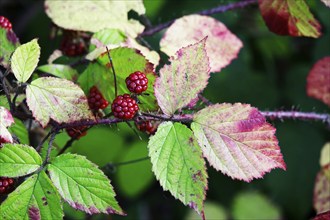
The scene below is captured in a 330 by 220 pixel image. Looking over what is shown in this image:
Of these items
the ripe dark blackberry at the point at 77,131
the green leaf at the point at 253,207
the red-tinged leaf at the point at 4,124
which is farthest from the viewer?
the green leaf at the point at 253,207

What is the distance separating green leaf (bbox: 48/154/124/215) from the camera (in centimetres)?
71

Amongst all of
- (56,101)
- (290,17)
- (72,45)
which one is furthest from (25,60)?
(290,17)

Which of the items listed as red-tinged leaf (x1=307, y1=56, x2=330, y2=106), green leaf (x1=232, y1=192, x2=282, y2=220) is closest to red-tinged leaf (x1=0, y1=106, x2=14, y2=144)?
red-tinged leaf (x1=307, y1=56, x2=330, y2=106)

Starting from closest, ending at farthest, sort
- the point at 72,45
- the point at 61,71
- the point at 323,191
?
the point at 61,71
the point at 72,45
the point at 323,191

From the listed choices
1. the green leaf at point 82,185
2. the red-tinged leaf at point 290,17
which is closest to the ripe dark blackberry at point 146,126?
the green leaf at point 82,185

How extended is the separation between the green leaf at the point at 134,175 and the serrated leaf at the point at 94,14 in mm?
702

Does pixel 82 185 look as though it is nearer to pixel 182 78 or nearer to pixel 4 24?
pixel 182 78

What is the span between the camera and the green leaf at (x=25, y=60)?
0.74 meters

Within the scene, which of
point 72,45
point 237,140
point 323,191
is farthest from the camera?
point 323,191

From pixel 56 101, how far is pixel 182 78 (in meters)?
0.19

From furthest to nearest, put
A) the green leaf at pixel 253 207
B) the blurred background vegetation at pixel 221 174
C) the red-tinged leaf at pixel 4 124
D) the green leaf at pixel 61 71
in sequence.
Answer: the green leaf at pixel 253 207
the blurred background vegetation at pixel 221 174
the green leaf at pixel 61 71
the red-tinged leaf at pixel 4 124

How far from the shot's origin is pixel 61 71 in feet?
3.04

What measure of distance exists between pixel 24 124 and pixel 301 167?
1.10 metres

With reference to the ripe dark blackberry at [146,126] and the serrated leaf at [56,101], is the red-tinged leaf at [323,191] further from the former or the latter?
the serrated leaf at [56,101]
